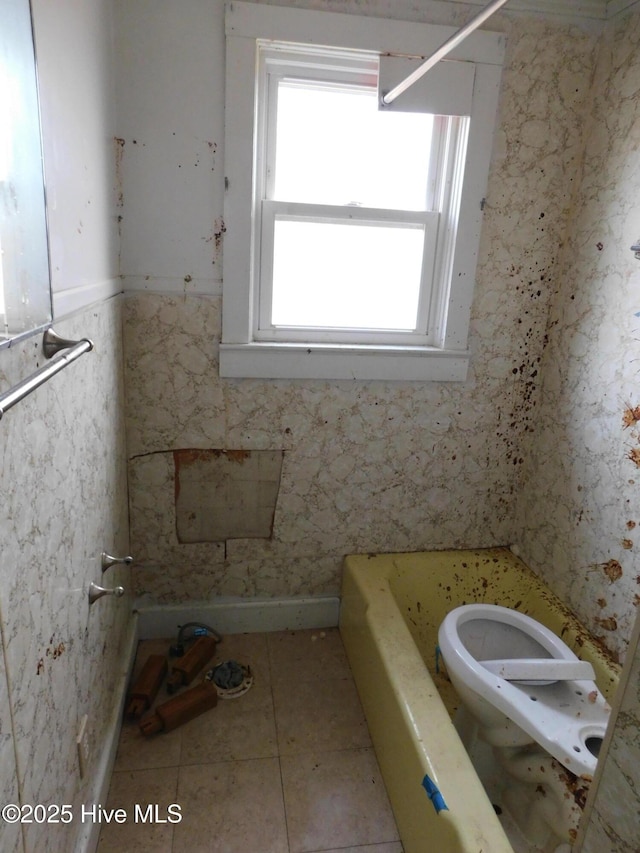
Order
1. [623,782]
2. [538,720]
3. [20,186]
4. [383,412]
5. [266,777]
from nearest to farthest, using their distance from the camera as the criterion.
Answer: [623,782] < [20,186] < [538,720] < [266,777] < [383,412]

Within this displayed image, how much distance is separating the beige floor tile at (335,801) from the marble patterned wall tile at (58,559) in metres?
0.53

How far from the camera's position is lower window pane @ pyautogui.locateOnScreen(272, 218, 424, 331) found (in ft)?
5.78

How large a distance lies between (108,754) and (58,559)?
31.3 inches

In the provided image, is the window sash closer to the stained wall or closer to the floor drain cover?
the stained wall

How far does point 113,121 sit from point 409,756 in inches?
72.1

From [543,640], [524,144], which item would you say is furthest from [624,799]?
[524,144]

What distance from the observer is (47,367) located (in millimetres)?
712

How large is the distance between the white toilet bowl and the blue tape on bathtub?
0.26 meters

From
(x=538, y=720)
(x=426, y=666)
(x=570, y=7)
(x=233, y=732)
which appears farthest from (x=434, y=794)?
(x=570, y=7)

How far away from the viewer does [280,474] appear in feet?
6.16

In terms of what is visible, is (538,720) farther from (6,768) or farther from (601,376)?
(6,768)

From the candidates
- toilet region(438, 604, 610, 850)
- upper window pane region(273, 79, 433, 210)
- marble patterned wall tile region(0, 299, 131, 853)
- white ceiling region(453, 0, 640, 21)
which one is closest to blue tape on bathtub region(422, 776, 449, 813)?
toilet region(438, 604, 610, 850)

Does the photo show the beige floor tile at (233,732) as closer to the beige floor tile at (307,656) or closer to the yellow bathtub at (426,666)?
the beige floor tile at (307,656)

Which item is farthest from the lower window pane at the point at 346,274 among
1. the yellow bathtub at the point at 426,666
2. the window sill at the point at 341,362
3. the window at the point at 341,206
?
the yellow bathtub at the point at 426,666
